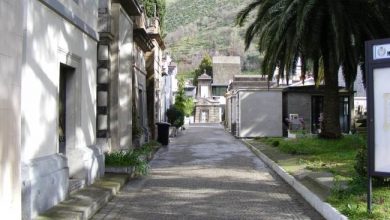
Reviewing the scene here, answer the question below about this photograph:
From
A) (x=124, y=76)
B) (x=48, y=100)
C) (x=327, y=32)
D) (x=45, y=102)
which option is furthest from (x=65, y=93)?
(x=327, y=32)

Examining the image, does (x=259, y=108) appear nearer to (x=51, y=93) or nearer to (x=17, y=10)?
(x=51, y=93)

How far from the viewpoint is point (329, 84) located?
21.1m

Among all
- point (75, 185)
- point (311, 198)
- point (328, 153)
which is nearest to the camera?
point (311, 198)

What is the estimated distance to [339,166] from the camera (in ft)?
49.1

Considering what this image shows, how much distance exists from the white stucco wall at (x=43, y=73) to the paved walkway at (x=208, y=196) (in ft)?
5.53

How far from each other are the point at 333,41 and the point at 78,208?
1280 cm

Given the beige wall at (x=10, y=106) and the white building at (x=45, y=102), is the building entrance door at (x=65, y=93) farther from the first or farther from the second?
the beige wall at (x=10, y=106)

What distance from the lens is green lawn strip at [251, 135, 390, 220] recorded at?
880 cm

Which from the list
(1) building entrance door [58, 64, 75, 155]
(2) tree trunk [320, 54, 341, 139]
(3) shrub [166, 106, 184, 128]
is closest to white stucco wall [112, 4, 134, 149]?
(1) building entrance door [58, 64, 75, 155]

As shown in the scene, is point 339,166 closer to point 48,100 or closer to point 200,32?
point 48,100

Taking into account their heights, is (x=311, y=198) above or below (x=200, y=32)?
below

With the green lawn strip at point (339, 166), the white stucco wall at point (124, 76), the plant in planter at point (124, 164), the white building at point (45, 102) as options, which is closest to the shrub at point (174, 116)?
the green lawn strip at point (339, 166)

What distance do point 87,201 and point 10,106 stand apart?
11.5 feet

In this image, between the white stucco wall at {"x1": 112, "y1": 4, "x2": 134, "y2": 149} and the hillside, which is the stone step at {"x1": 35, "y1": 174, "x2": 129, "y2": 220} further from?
the hillside
